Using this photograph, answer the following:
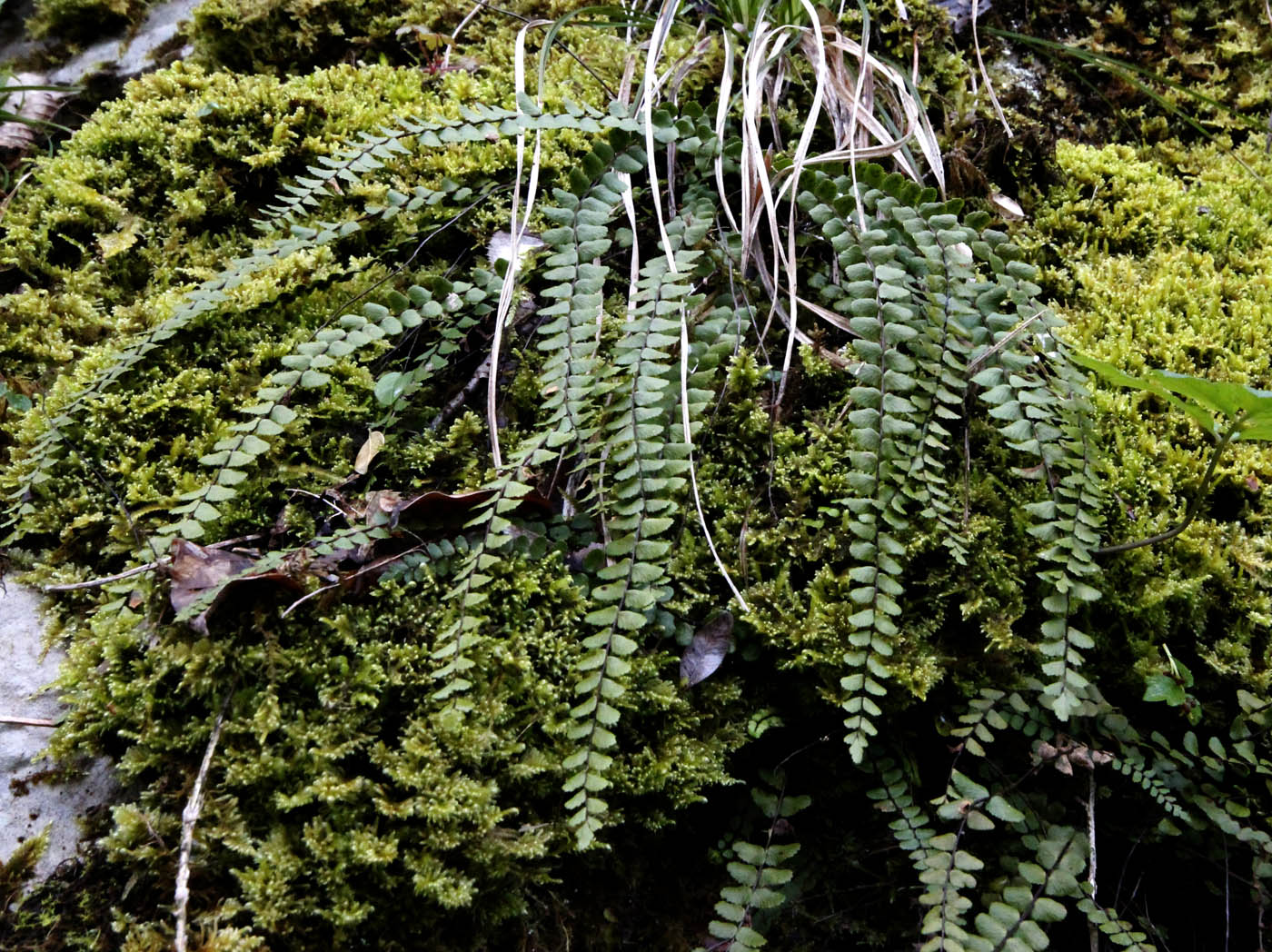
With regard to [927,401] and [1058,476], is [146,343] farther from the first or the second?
[1058,476]

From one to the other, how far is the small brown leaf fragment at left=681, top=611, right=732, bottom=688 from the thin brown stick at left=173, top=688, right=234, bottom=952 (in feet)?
2.73

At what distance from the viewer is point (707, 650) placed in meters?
1.64

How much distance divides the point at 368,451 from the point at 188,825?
2.51ft

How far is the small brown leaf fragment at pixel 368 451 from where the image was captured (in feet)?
5.68

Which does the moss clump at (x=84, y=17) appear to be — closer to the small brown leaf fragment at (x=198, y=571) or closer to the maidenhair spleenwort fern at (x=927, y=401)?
the small brown leaf fragment at (x=198, y=571)

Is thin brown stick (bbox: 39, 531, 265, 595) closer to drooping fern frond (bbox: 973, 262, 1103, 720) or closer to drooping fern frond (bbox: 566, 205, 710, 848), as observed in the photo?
drooping fern frond (bbox: 566, 205, 710, 848)

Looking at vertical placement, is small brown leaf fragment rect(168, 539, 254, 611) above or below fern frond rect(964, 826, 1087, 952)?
above

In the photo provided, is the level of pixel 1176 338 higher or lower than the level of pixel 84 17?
lower

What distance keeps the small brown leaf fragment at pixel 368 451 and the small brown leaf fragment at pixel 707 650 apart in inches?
30.5

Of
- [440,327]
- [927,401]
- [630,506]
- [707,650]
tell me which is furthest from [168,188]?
[927,401]

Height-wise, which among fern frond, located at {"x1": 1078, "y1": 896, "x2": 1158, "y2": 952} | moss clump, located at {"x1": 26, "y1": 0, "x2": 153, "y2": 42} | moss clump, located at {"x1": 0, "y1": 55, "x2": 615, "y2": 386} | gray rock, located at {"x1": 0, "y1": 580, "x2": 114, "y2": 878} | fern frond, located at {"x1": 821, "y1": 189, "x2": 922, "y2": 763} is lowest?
fern frond, located at {"x1": 1078, "y1": 896, "x2": 1158, "y2": 952}

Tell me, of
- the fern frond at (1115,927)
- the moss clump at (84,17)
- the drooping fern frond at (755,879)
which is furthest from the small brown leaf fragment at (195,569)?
the moss clump at (84,17)

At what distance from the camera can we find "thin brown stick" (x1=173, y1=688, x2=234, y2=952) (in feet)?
4.03

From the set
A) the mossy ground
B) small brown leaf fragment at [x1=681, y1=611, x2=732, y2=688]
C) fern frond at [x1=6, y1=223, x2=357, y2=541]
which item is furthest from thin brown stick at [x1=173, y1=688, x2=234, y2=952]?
small brown leaf fragment at [x1=681, y1=611, x2=732, y2=688]
